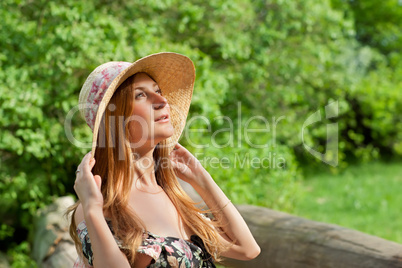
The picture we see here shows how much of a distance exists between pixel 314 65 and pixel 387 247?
6.59 metres

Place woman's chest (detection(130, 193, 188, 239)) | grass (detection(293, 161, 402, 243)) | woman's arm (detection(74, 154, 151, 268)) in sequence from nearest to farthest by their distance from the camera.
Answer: woman's arm (detection(74, 154, 151, 268))
woman's chest (detection(130, 193, 188, 239))
grass (detection(293, 161, 402, 243))

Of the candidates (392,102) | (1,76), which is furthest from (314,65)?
(1,76)

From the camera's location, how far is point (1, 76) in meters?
5.29

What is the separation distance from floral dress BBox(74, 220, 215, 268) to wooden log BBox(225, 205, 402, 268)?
3.37 feet

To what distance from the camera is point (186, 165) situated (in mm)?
2248

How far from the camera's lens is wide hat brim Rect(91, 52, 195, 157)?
200 centimetres

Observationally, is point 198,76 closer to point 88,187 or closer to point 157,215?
point 157,215

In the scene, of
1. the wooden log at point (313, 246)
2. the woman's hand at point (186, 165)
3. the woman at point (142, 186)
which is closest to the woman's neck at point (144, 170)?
the woman at point (142, 186)

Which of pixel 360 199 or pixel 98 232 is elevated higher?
pixel 98 232

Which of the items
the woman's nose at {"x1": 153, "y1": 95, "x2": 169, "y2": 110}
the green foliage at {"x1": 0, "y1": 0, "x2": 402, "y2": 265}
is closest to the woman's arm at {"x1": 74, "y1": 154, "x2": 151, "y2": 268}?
the woman's nose at {"x1": 153, "y1": 95, "x2": 169, "y2": 110}

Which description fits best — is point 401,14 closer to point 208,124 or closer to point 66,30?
point 208,124

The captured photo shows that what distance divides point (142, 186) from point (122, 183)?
12 cm

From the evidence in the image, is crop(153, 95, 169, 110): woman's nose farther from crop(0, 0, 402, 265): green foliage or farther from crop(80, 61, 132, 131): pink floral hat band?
crop(0, 0, 402, 265): green foliage

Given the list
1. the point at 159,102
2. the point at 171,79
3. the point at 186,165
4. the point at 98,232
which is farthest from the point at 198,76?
the point at 98,232
